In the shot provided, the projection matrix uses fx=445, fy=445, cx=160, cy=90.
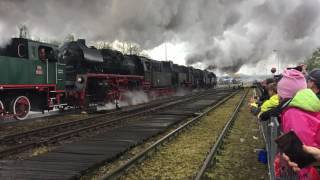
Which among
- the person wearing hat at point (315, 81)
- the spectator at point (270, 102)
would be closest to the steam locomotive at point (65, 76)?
the spectator at point (270, 102)

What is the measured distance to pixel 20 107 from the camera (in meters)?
16.7

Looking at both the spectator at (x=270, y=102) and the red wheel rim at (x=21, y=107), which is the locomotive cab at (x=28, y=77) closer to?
the red wheel rim at (x=21, y=107)

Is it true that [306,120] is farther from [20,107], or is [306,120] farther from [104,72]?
[104,72]

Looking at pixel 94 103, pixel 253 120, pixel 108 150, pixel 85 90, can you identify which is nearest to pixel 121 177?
pixel 108 150

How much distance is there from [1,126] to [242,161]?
9.40 meters

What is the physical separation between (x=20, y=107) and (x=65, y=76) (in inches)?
160

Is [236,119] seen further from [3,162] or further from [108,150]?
[3,162]

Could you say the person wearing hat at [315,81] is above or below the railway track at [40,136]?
above

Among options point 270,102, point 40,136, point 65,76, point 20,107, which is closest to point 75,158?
point 40,136

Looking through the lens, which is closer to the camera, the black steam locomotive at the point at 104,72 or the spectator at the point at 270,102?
the spectator at the point at 270,102

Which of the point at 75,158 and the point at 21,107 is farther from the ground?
the point at 21,107

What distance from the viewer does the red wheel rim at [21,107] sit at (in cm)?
1639

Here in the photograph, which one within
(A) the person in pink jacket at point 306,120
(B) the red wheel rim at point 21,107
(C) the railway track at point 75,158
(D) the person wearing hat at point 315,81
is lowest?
(C) the railway track at point 75,158

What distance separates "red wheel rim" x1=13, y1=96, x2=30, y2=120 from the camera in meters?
16.4
